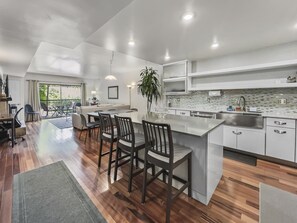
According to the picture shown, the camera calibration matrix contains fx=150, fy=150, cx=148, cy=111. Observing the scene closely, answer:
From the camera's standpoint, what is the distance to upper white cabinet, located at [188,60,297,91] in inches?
116

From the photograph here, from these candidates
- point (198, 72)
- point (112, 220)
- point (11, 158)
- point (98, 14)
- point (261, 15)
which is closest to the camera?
point (112, 220)

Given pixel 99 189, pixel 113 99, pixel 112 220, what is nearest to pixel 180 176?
pixel 112 220

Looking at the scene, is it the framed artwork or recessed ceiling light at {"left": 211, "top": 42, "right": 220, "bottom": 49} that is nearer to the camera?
→ recessed ceiling light at {"left": 211, "top": 42, "right": 220, "bottom": 49}

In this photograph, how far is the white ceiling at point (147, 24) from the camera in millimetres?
1627

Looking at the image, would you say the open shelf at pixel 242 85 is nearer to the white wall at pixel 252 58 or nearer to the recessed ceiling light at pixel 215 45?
the white wall at pixel 252 58

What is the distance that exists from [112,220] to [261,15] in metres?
3.04

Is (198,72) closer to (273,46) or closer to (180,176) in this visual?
(273,46)

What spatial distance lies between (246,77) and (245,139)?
1467 mm

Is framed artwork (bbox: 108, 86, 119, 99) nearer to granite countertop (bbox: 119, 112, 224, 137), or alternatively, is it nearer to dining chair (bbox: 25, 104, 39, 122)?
dining chair (bbox: 25, 104, 39, 122)

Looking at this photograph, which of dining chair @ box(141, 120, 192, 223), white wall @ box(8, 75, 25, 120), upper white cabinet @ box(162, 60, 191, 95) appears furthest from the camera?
white wall @ box(8, 75, 25, 120)

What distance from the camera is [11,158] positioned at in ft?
9.97

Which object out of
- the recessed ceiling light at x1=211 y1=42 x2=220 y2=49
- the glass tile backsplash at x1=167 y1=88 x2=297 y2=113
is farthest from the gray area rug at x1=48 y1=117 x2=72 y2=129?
the recessed ceiling light at x1=211 y1=42 x2=220 y2=49

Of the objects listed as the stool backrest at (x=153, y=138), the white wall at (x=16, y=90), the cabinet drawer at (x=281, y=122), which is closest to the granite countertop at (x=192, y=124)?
the stool backrest at (x=153, y=138)

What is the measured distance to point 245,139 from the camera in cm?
307
